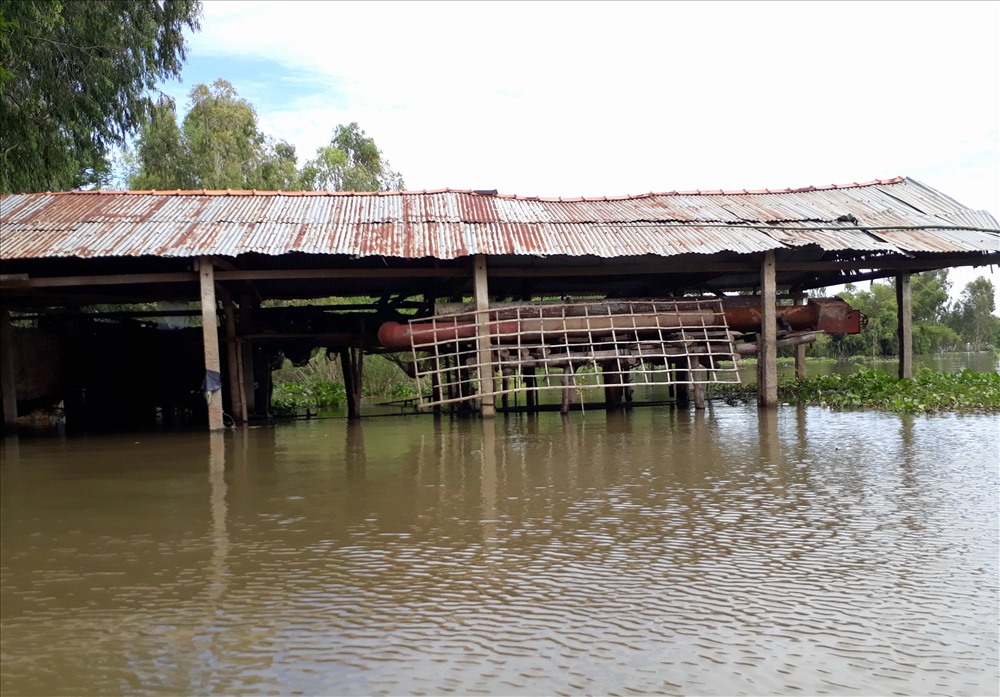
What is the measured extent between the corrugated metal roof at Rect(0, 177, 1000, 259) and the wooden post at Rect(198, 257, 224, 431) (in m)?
0.39

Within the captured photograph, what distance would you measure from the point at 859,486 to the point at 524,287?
379 inches

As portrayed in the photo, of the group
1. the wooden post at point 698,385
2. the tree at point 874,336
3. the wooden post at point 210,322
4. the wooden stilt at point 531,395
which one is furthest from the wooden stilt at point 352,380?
the tree at point 874,336

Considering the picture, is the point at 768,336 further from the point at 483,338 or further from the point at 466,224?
the point at 466,224

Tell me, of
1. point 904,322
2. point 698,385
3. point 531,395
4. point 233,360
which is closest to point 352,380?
point 233,360

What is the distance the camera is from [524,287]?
16172 mm

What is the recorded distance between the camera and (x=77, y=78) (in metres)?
17.2

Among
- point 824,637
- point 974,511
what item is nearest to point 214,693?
point 824,637

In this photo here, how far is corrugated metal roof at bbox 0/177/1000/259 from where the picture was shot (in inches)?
483

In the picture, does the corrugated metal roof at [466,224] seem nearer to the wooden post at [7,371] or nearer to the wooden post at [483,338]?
the wooden post at [483,338]

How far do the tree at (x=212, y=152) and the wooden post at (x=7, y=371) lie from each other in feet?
31.5

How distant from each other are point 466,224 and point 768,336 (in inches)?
189

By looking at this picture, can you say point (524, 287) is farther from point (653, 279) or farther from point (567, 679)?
point (567, 679)

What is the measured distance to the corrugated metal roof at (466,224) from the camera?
1227 cm

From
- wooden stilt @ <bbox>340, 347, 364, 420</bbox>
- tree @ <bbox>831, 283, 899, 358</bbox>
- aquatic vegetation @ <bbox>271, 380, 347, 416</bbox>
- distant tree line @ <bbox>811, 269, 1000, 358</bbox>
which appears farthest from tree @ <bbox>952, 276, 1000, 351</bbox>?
wooden stilt @ <bbox>340, 347, 364, 420</bbox>
